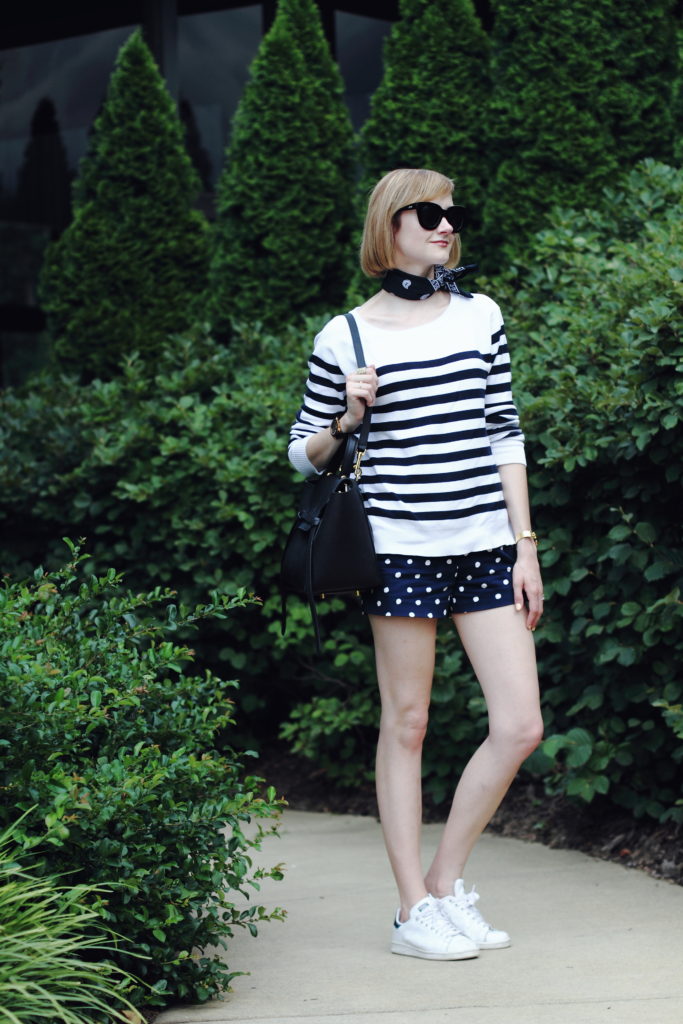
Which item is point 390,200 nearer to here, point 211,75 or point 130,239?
point 130,239

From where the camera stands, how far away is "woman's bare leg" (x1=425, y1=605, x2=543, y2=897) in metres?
3.28

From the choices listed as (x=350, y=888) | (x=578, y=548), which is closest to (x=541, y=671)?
(x=578, y=548)

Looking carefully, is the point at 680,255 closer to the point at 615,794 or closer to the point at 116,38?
the point at 615,794

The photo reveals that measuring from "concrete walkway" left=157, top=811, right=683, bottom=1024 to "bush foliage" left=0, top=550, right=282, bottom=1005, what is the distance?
0.21m

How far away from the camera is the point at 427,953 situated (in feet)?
10.8

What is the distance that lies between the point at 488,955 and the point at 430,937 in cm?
17

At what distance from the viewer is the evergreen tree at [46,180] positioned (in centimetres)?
1095

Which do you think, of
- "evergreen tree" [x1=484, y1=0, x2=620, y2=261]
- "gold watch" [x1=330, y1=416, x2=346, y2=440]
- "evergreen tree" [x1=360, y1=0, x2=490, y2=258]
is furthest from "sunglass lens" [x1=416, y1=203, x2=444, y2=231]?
"evergreen tree" [x1=360, y1=0, x2=490, y2=258]

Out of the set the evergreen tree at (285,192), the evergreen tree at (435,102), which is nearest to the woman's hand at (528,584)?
the evergreen tree at (435,102)

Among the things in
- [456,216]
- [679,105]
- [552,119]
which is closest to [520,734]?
[456,216]

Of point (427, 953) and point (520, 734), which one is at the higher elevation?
point (520, 734)

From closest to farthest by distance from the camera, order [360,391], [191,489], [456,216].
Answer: [360,391] → [456,216] → [191,489]

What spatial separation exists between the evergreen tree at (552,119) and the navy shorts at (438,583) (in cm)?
349

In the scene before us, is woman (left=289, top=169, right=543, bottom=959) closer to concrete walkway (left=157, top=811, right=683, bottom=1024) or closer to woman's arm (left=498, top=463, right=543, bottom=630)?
woman's arm (left=498, top=463, right=543, bottom=630)
